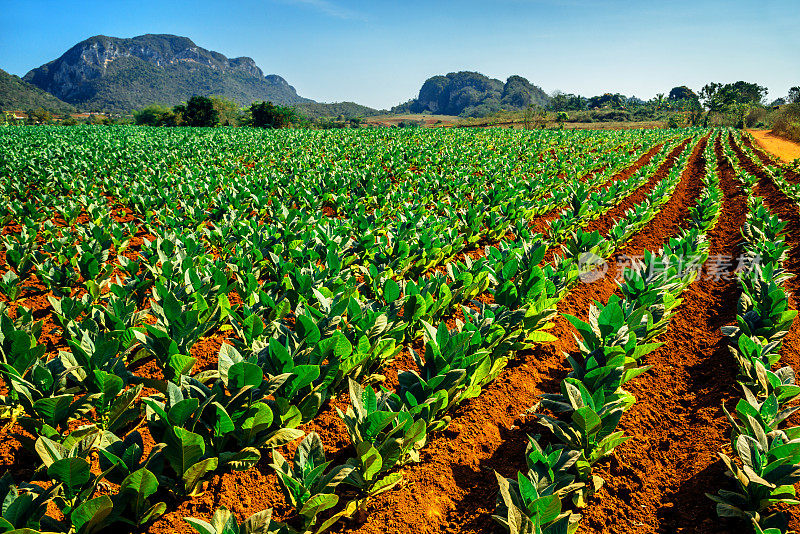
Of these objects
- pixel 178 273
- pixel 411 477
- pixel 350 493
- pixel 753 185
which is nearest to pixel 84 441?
pixel 350 493

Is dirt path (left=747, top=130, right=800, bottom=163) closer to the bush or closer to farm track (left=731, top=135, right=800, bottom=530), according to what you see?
the bush

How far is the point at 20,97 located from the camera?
107875 mm

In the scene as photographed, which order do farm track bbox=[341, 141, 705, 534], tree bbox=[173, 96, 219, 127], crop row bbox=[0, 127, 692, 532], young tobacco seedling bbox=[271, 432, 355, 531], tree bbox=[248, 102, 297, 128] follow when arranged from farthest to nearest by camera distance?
1. tree bbox=[248, 102, 297, 128]
2. tree bbox=[173, 96, 219, 127]
3. farm track bbox=[341, 141, 705, 534]
4. crop row bbox=[0, 127, 692, 532]
5. young tobacco seedling bbox=[271, 432, 355, 531]

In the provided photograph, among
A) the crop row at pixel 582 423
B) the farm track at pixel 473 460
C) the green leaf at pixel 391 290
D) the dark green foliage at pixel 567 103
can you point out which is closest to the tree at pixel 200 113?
the green leaf at pixel 391 290

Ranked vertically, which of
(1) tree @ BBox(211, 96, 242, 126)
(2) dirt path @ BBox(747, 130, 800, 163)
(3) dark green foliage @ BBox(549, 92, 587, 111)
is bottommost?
(2) dirt path @ BBox(747, 130, 800, 163)

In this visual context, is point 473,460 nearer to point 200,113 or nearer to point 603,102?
point 200,113

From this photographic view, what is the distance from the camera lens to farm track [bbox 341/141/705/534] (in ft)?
7.53

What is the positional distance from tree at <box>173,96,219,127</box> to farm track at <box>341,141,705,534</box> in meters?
65.3

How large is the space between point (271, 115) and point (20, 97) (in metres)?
101

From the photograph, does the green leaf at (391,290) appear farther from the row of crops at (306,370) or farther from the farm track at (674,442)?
the farm track at (674,442)

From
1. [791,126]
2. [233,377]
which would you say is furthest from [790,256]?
[791,126]

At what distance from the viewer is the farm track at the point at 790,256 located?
375 cm

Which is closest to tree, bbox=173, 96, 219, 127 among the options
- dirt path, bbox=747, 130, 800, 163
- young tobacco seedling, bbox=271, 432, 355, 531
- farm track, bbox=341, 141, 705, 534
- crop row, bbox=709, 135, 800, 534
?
dirt path, bbox=747, 130, 800, 163

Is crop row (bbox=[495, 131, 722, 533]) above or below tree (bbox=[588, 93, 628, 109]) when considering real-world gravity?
below
